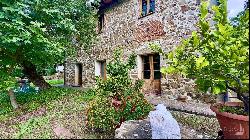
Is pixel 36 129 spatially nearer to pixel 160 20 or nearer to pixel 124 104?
pixel 124 104

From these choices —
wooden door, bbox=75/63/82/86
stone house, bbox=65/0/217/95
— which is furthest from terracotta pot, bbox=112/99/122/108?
wooden door, bbox=75/63/82/86

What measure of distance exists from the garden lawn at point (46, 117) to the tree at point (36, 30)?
127 centimetres

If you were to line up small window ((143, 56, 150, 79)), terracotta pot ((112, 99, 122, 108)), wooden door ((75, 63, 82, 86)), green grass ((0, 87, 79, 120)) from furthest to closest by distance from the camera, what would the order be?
wooden door ((75, 63, 82, 86)), small window ((143, 56, 150, 79)), green grass ((0, 87, 79, 120)), terracotta pot ((112, 99, 122, 108))

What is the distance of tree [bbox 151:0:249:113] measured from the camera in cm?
412

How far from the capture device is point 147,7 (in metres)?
10.8

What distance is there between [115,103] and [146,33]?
505cm

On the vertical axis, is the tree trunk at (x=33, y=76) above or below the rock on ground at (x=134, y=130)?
above

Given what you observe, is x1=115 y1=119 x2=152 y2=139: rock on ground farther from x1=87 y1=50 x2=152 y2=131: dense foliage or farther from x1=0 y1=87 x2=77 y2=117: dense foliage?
x1=0 y1=87 x2=77 y2=117: dense foliage

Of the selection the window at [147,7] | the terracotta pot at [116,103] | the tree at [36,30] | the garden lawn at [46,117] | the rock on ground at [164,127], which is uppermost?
the window at [147,7]

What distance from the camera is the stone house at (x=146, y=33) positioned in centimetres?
910

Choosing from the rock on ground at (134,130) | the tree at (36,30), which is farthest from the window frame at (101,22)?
the rock on ground at (134,130)

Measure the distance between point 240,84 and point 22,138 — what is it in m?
4.15

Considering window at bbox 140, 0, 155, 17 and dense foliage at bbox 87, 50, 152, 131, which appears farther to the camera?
window at bbox 140, 0, 155, 17

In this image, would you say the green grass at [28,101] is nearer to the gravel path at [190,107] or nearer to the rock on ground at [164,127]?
the gravel path at [190,107]
